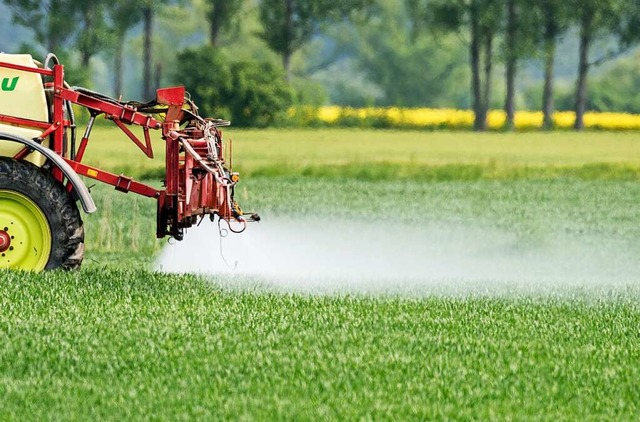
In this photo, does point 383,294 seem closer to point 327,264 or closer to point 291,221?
point 327,264

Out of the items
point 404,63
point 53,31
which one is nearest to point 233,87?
point 53,31

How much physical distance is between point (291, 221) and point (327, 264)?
230 inches

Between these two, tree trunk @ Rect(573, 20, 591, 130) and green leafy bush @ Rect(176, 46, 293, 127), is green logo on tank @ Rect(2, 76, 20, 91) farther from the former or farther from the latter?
tree trunk @ Rect(573, 20, 591, 130)

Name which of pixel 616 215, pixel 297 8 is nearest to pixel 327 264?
pixel 616 215

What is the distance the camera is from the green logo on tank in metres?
12.3

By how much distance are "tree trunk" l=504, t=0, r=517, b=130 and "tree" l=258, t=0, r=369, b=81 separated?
28.4ft

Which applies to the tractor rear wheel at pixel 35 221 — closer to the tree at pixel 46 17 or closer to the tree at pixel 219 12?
the tree at pixel 46 17

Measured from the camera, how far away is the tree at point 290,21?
6456 cm

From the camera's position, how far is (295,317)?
10.7 m

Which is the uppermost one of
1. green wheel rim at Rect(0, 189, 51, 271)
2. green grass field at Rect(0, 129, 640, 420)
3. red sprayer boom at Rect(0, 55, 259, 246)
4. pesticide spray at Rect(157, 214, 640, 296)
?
red sprayer boom at Rect(0, 55, 259, 246)

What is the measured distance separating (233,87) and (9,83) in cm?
4109

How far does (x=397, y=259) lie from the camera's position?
18.1m

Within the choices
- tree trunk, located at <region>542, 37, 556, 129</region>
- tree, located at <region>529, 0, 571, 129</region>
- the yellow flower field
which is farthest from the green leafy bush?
tree, located at <region>529, 0, 571, 129</region>

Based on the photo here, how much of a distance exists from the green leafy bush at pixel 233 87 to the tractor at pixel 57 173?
1553 inches
